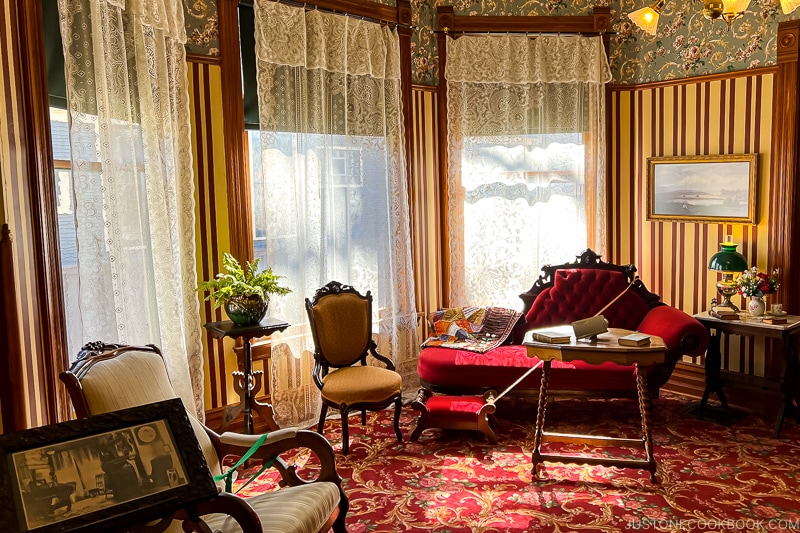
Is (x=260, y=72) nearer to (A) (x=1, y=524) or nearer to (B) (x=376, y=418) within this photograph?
(B) (x=376, y=418)

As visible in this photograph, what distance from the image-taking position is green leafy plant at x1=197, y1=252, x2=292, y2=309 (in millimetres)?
4480

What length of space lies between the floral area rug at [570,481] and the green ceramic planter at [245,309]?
1022 millimetres

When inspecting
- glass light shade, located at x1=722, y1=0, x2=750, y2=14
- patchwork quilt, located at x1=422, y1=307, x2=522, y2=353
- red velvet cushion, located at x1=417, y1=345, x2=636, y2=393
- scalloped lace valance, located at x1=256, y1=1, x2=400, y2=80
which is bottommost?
red velvet cushion, located at x1=417, y1=345, x2=636, y2=393

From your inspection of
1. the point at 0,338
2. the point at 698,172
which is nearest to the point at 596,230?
the point at 698,172

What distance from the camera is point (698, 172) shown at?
593 centimetres

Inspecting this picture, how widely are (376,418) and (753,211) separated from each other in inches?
137

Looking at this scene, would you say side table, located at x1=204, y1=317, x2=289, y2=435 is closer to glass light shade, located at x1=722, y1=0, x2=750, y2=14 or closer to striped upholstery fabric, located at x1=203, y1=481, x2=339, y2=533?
striped upholstery fabric, located at x1=203, y1=481, x2=339, y2=533

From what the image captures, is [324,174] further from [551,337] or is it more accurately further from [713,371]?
[713,371]

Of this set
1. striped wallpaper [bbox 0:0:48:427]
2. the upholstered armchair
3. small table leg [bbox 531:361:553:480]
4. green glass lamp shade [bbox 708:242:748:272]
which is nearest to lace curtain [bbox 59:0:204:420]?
striped wallpaper [bbox 0:0:48:427]

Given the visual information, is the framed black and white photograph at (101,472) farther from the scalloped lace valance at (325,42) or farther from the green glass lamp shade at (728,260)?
the green glass lamp shade at (728,260)

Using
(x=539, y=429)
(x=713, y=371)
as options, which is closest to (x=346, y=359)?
(x=539, y=429)

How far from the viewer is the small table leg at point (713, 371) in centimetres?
545

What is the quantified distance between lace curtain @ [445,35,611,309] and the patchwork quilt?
18.2 inches

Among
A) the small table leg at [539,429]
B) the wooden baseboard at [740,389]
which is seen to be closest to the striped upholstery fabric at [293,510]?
the small table leg at [539,429]
